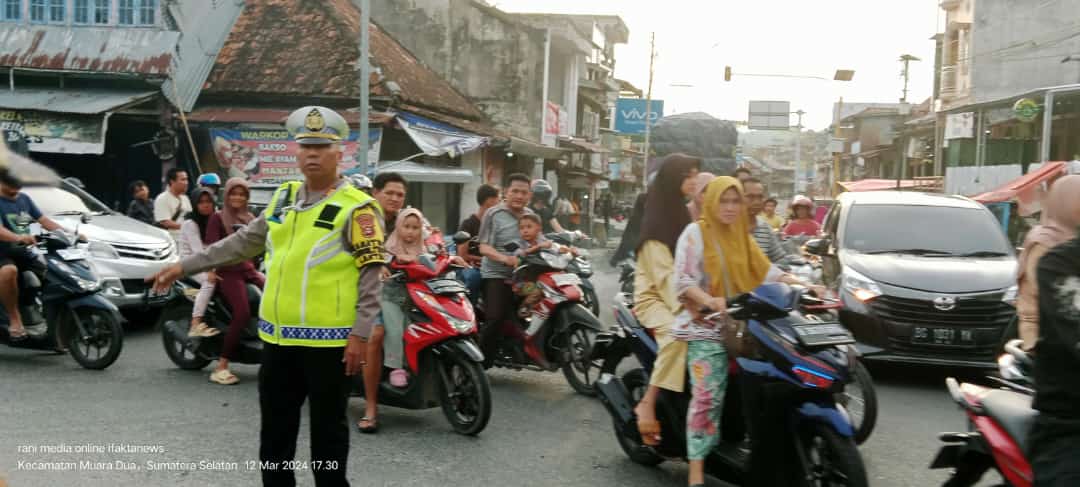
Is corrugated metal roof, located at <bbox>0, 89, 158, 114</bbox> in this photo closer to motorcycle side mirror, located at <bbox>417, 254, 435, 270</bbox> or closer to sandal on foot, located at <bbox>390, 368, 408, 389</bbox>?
motorcycle side mirror, located at <bbox>417, 254, 435, 270</bbox>

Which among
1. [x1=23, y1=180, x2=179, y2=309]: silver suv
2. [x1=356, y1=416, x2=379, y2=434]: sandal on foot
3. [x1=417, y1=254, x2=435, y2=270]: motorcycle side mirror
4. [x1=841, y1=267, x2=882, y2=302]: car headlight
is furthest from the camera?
[x1=23, y1=180, x2=179, y2=309]: silver suv

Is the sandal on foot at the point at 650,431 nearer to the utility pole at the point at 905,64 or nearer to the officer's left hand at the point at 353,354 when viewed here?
the officer's left hand at the point at 353,354

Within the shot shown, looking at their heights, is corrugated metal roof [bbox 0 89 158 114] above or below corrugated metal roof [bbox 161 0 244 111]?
below

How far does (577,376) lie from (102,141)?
12438 millimetres

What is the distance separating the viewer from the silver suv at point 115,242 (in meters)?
9.25

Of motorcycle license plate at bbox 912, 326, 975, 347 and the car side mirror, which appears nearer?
motorcycle license plate at bbox 912, 326, 975, 347

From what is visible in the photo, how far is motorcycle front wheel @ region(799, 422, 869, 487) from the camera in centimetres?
364

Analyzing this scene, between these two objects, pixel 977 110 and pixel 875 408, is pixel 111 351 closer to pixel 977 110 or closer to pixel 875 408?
pixel 875 408

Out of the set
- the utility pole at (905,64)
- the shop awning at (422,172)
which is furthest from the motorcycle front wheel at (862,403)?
the utility pole at (905,64)

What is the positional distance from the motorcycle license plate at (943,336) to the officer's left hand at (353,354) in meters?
5.42

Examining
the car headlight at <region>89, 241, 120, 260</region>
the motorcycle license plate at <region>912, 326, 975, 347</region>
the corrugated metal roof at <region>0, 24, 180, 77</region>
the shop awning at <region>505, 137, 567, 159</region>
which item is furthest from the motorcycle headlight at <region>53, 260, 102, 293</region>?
the shop awning at <region>505, 137, 567, 159</region>

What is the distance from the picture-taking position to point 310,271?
3.75 metres

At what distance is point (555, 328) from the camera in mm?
7043

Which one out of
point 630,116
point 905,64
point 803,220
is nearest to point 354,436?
point 803,220
